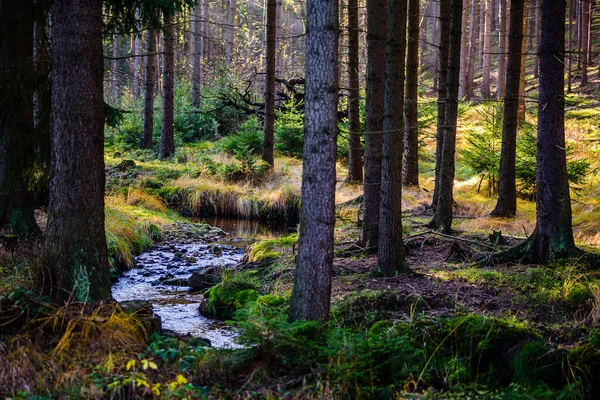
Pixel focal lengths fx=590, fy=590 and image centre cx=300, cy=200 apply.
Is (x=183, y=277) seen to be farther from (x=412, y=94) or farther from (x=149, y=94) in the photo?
(x=149, y=94)

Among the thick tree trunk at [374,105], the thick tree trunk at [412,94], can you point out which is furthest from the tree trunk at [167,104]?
the thick tree trunk at [374,105]

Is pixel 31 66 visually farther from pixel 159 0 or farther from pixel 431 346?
pixel 431 346

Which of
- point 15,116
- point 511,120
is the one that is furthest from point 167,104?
point 511,120

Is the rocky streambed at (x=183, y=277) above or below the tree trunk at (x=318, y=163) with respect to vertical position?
below

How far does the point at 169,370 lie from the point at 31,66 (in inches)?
218

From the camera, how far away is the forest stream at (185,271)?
26.8 feet

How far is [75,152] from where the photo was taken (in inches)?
245

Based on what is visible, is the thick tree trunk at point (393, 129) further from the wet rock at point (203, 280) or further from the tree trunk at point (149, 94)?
the tree trunk at point (149, 94)

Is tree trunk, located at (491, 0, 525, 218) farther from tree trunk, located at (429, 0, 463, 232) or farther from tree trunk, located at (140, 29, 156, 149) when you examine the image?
tree trunk, located at (140, 29, 156, 149)

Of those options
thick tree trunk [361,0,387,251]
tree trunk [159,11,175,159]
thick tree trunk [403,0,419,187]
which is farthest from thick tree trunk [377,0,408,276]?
tree trunk [159,11,175,159]

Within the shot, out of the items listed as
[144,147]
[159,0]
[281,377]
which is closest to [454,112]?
[159,0]

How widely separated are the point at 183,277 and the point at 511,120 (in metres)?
7.83

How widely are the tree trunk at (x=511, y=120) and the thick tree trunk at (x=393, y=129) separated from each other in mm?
5060

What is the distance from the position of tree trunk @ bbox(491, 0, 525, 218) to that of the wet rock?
6749mm
